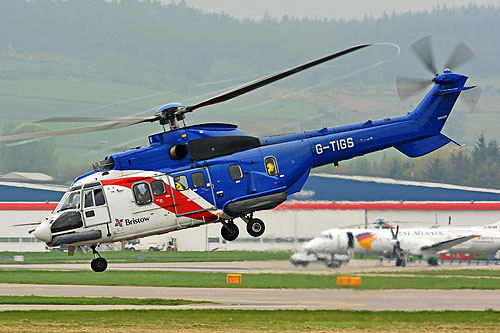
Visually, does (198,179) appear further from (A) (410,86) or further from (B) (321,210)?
(B) (321,210)

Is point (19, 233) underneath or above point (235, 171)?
above

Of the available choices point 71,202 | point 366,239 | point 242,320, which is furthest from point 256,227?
point 366,239

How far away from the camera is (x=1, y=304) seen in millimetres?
37375

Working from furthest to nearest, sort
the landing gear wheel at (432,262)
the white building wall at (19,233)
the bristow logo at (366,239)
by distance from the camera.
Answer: the white building wall at (19,233) < the landing gear wheel at (432,262) < the bristow logo at (366,239)

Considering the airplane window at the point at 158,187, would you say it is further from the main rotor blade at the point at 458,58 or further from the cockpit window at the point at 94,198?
the main rotor blade at the point at 458,58

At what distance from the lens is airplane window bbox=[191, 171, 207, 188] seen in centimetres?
2378

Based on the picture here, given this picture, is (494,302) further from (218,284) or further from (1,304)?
(1,304)

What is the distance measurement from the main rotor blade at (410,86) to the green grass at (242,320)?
7.95 meters

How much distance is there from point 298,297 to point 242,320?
25.5 feet

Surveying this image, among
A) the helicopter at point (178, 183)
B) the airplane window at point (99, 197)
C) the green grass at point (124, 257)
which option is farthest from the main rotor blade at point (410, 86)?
the green grass at point (124, 257)

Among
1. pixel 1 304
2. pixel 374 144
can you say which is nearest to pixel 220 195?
pixel 374 144

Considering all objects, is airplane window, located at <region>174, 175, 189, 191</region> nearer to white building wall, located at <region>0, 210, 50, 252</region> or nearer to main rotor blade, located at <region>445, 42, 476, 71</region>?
main rotor blade, located at <region>445, 42, 476, 71</region>

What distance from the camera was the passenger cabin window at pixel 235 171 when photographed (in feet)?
79.0

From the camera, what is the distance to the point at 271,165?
24609 mm
